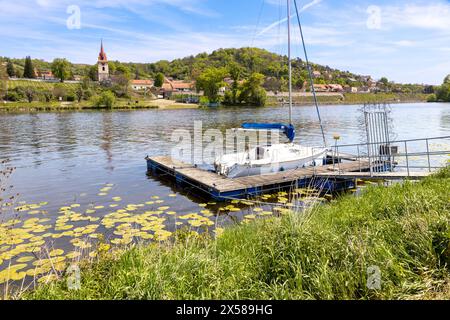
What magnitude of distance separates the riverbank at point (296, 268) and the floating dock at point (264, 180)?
864cm

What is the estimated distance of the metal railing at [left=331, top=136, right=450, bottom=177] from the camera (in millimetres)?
15883

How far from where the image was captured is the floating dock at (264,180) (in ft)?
52.1

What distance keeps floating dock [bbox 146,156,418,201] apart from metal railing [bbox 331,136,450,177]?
0.67 metres

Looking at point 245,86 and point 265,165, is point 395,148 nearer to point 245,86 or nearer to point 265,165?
point 265,165

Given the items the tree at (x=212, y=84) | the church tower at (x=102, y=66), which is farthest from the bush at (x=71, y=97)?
the tree at (x=212, y=84)

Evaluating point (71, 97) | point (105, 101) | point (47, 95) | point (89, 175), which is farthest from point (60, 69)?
point (89, 175)

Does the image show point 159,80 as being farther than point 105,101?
Yes

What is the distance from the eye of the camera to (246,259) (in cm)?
644

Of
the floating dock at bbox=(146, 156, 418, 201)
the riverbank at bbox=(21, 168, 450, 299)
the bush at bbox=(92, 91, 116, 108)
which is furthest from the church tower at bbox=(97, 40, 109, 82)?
the riverbank at bbox=(21, 168, 450, 299)

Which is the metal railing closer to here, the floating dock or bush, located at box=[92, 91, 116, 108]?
the floating dock

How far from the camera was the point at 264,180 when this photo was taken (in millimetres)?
16750

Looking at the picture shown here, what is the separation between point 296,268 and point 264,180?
437 inches

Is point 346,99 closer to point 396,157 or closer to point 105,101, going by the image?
point 105,101
